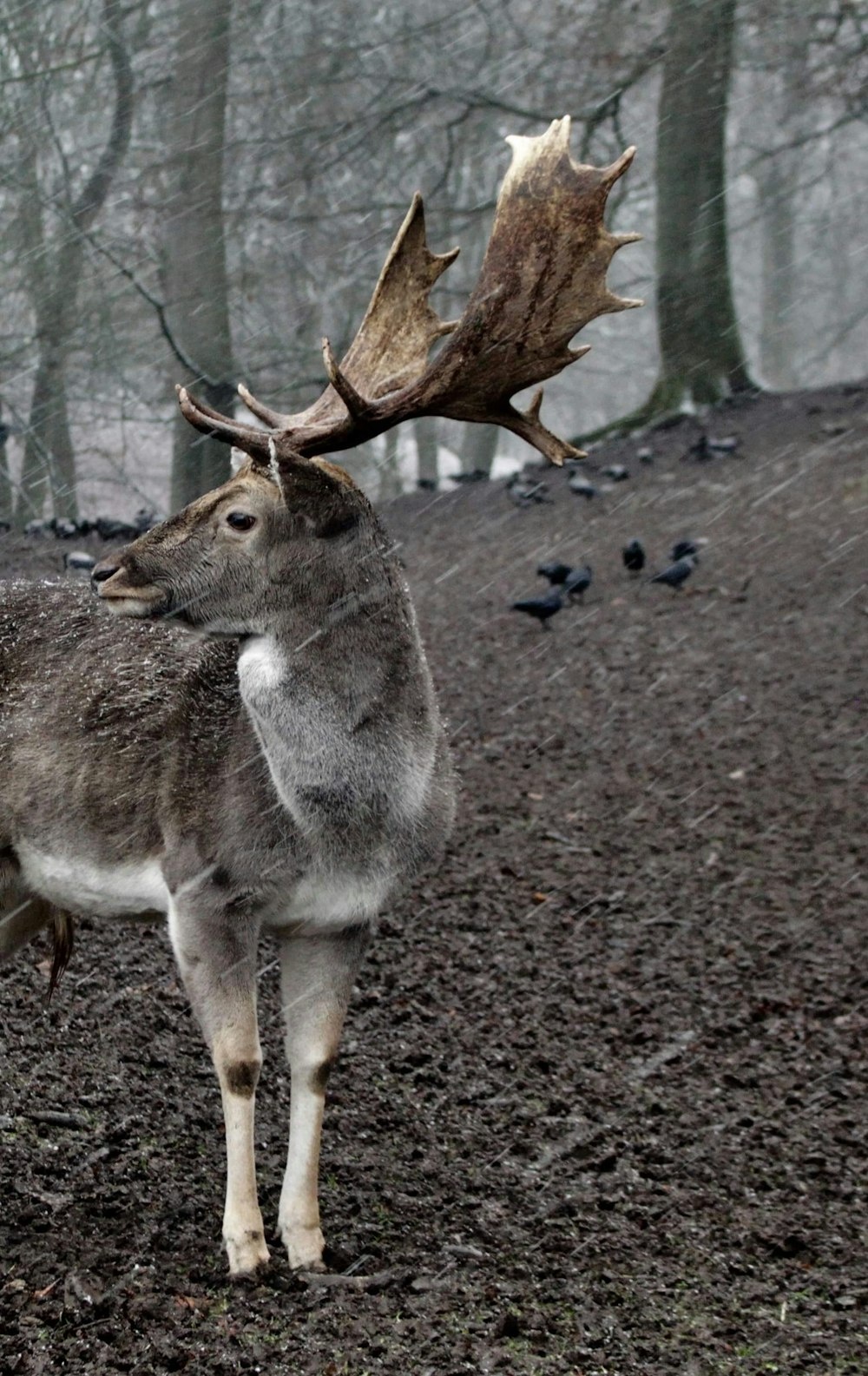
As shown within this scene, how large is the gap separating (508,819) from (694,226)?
1227cm

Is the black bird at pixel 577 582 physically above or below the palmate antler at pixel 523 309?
below

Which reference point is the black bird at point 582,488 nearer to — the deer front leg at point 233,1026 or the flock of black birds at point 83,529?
the flock of black birds at point 83,529

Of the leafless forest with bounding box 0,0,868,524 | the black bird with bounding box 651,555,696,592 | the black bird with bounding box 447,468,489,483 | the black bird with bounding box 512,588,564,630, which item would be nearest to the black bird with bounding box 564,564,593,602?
the black bird with bounding box 512,588,564,630

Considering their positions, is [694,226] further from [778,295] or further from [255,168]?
[778,295]

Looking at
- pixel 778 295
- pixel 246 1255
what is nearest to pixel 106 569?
pixel 246 1255

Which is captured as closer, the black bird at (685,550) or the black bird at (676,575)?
the black bird at (676,575)

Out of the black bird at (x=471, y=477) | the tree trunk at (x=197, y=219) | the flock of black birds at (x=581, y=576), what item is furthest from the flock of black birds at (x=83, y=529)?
the black bird at (x=471, y=477)

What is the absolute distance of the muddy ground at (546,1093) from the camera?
3.76 meters

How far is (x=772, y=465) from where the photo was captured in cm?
1538

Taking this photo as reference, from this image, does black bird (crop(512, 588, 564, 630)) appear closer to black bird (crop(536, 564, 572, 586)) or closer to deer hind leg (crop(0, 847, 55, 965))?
black bird (crop(536, 564, 572, 586))

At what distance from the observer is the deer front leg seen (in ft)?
12.9

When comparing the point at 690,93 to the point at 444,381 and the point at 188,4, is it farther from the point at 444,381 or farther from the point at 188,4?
the point at 444,381

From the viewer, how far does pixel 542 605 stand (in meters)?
11.0

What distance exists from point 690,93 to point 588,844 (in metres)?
12.9
